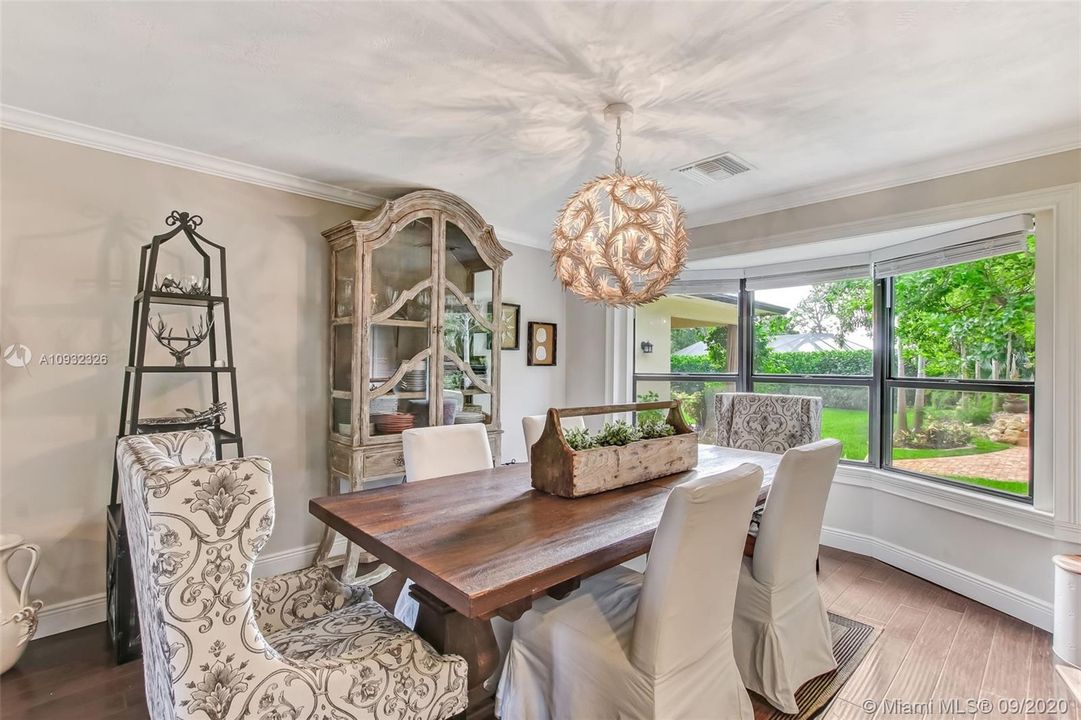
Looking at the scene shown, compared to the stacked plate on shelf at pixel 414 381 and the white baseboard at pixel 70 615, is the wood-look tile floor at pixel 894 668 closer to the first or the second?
the white baseboard at pixel 70 615

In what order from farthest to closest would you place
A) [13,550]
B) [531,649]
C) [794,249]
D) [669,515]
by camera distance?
[794,249] < [13,550] < [531,649] < [669,515]

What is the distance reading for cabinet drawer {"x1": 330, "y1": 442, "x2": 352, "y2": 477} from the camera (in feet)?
9.83

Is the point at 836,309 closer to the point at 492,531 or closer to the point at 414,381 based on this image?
the point at 414,381

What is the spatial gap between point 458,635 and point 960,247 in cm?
346

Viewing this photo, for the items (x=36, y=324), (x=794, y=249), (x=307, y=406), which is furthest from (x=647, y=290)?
(x=36, y=324)

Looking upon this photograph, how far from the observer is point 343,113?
90.0 inches

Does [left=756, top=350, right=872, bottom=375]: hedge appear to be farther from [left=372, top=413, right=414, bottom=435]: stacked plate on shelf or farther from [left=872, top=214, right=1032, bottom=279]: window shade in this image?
[left=372, top=413, right=414, bottom=435]: stacked plate on shelf

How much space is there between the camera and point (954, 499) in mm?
2916

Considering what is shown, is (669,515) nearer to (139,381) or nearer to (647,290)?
(647,290)

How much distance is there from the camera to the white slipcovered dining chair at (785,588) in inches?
71.1

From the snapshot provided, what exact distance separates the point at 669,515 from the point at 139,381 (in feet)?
8.04

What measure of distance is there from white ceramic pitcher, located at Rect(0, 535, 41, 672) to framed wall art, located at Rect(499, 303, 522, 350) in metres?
3.01

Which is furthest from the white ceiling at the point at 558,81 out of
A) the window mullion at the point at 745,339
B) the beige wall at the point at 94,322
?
the window mullion at the point at 745,339

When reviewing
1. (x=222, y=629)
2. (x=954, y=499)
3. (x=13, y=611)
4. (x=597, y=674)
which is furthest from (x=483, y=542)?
(x=954, y=499)
